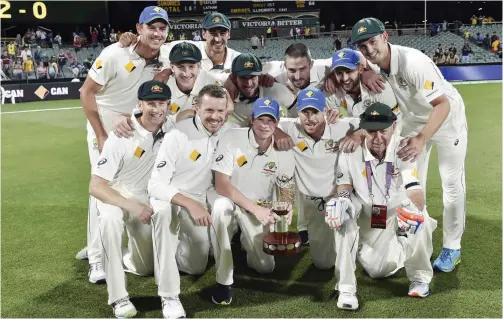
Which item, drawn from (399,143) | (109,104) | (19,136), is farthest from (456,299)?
(19,136)

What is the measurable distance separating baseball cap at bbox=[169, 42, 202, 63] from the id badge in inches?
89.9

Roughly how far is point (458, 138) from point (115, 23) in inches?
1481

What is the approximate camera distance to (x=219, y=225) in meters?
4.44

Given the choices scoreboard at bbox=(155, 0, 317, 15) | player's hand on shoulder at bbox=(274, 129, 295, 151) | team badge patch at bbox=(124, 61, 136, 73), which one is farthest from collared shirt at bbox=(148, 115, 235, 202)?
scoreboard at bbox=(155, 0, 317, 15)

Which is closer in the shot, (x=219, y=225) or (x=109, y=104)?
(x=219, y=225)

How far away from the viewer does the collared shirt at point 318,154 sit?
5.03 metres

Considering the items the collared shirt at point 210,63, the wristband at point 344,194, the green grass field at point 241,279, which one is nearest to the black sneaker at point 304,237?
the green grass field at point 241,279

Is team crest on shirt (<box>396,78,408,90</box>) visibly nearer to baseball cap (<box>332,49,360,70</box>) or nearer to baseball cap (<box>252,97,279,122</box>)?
baseball cap (<box>332,49,360,70</box>)

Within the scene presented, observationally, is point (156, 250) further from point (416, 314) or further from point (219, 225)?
point (416, 314)

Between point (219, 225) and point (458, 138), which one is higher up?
point (458, 138)

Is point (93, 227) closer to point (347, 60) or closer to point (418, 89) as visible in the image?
point (347, 60)

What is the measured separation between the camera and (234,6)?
3562cm

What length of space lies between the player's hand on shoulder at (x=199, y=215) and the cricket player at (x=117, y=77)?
4.68ft

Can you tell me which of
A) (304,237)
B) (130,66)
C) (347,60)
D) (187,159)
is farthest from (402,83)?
(130,66)
